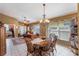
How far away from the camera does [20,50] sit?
210cm

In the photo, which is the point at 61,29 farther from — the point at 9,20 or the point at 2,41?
the point at 2,41

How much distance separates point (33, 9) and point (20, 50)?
0.86 metres

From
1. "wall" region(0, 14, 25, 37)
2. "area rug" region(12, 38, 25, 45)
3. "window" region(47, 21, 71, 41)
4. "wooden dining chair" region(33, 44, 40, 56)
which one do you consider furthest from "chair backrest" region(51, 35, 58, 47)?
"wall" region(0, 14, 25, 37)

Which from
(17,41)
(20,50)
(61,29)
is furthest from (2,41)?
(61,29)

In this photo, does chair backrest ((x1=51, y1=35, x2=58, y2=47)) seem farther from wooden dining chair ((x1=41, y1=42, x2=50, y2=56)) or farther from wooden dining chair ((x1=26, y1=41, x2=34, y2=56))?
wooden dining chair ((x1=26, y1=41, x2=34, y2=56))

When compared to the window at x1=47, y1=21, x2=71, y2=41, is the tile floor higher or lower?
lower

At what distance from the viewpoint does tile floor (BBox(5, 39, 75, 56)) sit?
209 centimetres

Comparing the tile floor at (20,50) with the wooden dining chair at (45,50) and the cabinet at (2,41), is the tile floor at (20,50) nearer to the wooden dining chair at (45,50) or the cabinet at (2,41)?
the cabinet at (2,41)

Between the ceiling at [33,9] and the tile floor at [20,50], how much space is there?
21.0 inches

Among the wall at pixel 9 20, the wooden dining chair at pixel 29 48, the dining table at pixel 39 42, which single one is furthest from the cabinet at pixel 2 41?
the dining table at pixel 39 42

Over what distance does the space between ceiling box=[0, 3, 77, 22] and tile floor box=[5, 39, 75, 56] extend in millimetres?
533

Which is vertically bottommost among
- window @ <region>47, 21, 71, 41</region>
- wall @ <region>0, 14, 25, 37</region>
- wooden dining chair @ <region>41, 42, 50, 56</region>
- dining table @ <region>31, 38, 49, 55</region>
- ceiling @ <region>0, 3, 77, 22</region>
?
wooden dining chair @ <region>41, 42, 50, 56</region>

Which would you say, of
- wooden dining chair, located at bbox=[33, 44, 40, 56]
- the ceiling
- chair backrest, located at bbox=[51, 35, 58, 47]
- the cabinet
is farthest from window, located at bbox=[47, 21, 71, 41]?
the cabinet

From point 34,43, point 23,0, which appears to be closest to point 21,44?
point 34,43
